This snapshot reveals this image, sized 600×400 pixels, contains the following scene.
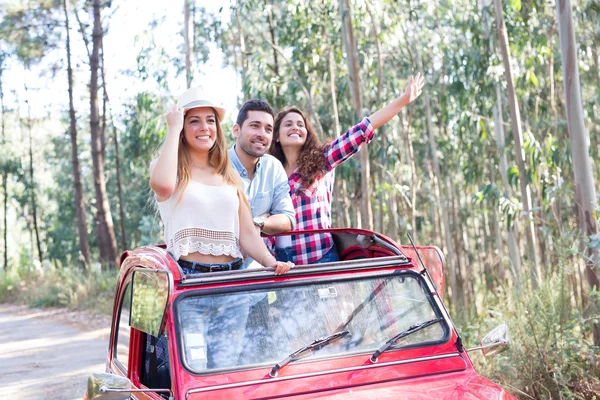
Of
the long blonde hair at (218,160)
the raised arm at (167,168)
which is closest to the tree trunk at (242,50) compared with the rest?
the long blonde hair at (218,160)

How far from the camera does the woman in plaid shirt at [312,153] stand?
5.07 metres

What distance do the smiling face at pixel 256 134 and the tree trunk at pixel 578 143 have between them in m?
3.33

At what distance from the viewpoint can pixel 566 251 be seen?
5.53 meters

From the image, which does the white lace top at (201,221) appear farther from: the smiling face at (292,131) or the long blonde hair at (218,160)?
the smiling face at (292,131)

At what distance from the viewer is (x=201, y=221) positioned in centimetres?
375

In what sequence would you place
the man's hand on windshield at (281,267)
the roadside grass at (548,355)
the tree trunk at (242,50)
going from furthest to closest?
the tree trunk at (242,50)
the roadside grass at (548,355)
the man's hand on windshield at (281,267)

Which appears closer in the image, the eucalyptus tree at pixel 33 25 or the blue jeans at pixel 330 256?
the blue jeans at pixel 330 256

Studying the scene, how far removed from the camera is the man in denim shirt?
177 inches

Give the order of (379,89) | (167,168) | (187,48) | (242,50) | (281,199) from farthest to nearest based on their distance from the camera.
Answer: (242,50), (187,48), (379,89), (281,199), (167,168)

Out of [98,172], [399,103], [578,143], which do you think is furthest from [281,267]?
[98,172]

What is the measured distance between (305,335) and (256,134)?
160cm

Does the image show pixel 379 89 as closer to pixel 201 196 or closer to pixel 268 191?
pixel 268 191

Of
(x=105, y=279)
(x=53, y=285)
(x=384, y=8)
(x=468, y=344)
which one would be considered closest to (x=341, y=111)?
(x=384, y=8)

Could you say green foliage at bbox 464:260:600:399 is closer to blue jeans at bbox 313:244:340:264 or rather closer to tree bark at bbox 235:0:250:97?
blue jeans at bbox 313:244:340:264
